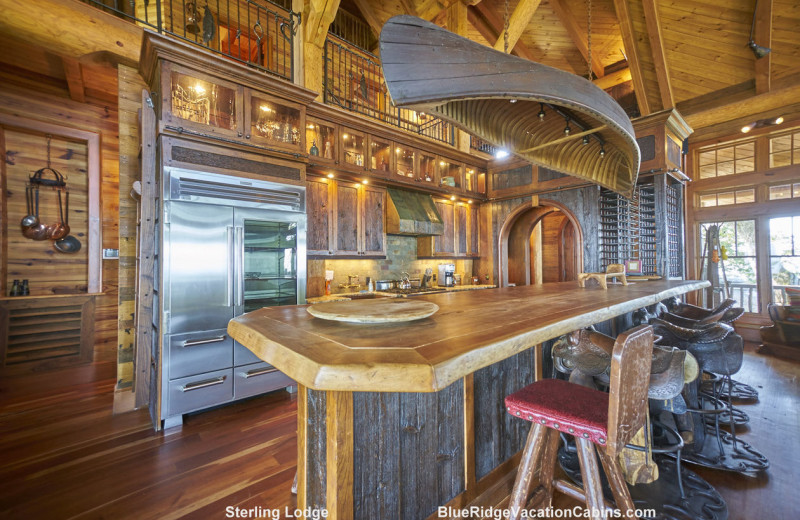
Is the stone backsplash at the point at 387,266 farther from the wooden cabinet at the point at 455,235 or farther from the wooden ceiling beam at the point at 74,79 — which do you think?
the wooden ceiling beam at the point at 74,79

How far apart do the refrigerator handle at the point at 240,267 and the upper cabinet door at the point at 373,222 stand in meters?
1.83

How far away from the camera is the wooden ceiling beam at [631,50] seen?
15.4ft

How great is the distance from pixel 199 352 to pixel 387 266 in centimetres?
300

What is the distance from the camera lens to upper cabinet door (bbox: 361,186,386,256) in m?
4.62

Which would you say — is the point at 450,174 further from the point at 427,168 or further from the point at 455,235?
the point at 455,235

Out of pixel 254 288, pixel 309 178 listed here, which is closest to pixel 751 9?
pixel 309 178

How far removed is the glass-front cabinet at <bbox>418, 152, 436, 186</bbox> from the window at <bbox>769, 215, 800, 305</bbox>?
544 cm

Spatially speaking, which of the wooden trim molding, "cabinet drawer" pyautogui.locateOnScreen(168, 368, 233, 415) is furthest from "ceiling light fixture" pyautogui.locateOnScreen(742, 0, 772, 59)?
the wooden trim molding

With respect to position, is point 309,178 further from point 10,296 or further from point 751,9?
point 751,9

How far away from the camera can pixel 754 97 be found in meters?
4.35

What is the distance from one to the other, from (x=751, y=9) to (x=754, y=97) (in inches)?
42.2

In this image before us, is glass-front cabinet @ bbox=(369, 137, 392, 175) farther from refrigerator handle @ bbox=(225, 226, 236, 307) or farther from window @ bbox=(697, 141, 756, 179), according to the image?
window @ bbox=(697, 141, 756, 179)

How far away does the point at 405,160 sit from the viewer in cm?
505

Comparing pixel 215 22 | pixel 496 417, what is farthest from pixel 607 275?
pixel 215 22
